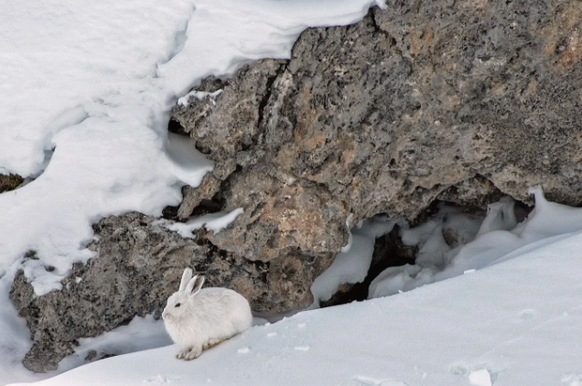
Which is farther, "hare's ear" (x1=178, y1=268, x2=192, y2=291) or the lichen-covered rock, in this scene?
the lichen-covered rock

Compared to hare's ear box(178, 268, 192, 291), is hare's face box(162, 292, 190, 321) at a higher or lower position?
lower

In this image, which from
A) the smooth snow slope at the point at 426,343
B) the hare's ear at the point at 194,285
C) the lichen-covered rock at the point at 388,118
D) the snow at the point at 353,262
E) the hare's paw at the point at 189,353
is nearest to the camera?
the smooth snow slope at the point at 426,343

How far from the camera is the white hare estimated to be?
4402mm

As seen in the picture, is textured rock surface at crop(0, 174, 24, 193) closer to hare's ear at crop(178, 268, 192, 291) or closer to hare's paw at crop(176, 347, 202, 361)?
hare's ear at crop(178, 268, 192, 291)

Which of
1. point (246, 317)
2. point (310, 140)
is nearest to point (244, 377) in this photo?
point (246, 317)

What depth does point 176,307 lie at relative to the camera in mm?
4449

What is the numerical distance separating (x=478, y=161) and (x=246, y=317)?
2.60m

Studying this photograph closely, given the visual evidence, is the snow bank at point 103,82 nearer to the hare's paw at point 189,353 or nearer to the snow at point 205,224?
the snow at point 205,224

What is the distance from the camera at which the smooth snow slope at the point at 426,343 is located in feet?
10.5

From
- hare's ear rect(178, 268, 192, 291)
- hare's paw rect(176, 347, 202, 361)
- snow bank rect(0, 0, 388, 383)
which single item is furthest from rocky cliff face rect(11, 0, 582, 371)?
hare's paw rect(176, 347, 202, 361)

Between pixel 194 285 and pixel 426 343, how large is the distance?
→ 1867mm

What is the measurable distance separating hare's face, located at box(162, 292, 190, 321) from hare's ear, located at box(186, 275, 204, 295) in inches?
2.1

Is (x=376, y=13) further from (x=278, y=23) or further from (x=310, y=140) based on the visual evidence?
(x=310, y=140)

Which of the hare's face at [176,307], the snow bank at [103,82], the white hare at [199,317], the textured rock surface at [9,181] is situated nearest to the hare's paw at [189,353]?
the white hare at [199,317]
